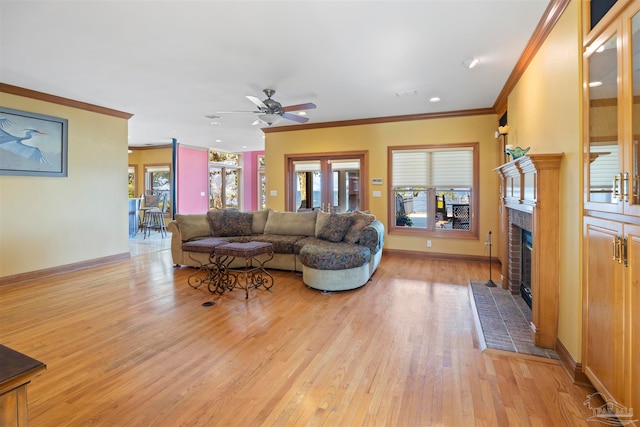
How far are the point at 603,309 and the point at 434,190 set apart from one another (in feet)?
14.3

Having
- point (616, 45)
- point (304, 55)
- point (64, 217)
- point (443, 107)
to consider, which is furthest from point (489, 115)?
point (64, 217)

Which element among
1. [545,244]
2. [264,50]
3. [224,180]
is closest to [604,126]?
[545,244]

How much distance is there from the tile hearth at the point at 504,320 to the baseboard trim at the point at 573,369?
0.09 m

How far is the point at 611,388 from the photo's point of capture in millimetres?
1673

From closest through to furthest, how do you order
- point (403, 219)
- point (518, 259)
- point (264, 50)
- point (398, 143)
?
1. point (264, 50)
2. point (518, 259)
3. point (398, 143)
4. point (403, 219)

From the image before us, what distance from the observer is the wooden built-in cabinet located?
152 cm

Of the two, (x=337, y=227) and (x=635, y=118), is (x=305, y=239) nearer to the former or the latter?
(x=337, y=227)

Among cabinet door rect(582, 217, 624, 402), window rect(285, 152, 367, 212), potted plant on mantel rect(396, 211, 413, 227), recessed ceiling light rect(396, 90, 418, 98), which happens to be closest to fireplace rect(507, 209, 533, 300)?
cabinet door rect(582, 217, 624, 402)

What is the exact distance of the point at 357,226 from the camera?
4473 millimetres

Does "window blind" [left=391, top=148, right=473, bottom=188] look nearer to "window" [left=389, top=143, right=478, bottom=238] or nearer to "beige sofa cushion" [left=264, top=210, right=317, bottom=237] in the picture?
"window" [left=389, top=143, right=478, bottom=238]

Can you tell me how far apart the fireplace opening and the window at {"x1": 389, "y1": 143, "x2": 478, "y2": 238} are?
2.14 meters

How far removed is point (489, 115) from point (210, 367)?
574 cm

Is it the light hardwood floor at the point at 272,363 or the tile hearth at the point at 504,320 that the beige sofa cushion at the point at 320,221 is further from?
the tile hearth at the point at 504,320

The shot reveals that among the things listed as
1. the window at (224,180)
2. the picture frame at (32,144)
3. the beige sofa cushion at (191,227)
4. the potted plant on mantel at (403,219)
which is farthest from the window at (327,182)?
the window at (224,180)
